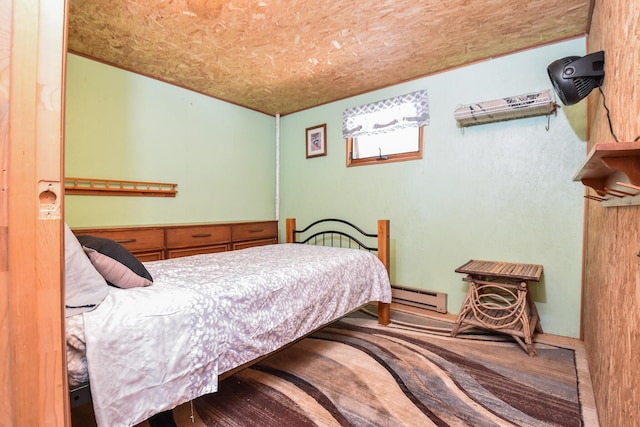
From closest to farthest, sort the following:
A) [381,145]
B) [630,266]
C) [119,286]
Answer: [630,266] < [119,286] < [381,145]

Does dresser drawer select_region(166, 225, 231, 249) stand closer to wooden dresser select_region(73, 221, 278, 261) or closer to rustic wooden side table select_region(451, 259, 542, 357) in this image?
wooden dresser select_region(73, 221, 278, 261)

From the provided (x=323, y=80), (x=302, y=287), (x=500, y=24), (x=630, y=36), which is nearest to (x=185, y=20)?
(x=323, y=80)

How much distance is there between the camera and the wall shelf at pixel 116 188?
8.48 ft

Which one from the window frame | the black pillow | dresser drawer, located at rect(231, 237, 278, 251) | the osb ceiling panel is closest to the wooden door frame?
the black pillow

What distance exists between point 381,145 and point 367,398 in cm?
249

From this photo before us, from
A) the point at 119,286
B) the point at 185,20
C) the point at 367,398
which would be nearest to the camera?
the point at 119,286

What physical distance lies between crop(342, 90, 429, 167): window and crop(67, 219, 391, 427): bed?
5.08 ft

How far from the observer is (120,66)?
281 cm

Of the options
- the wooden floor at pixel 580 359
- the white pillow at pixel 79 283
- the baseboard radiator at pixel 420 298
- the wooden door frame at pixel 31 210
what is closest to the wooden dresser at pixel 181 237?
the white pillow at pixel 79 283

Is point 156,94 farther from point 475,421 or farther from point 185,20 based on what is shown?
point 475,421

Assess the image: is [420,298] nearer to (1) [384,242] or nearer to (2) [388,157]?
(1) [384,242]

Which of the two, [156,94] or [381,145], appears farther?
[381,145]

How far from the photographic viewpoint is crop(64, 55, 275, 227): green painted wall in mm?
2639

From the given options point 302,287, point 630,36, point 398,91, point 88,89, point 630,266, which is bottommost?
point 302,287
